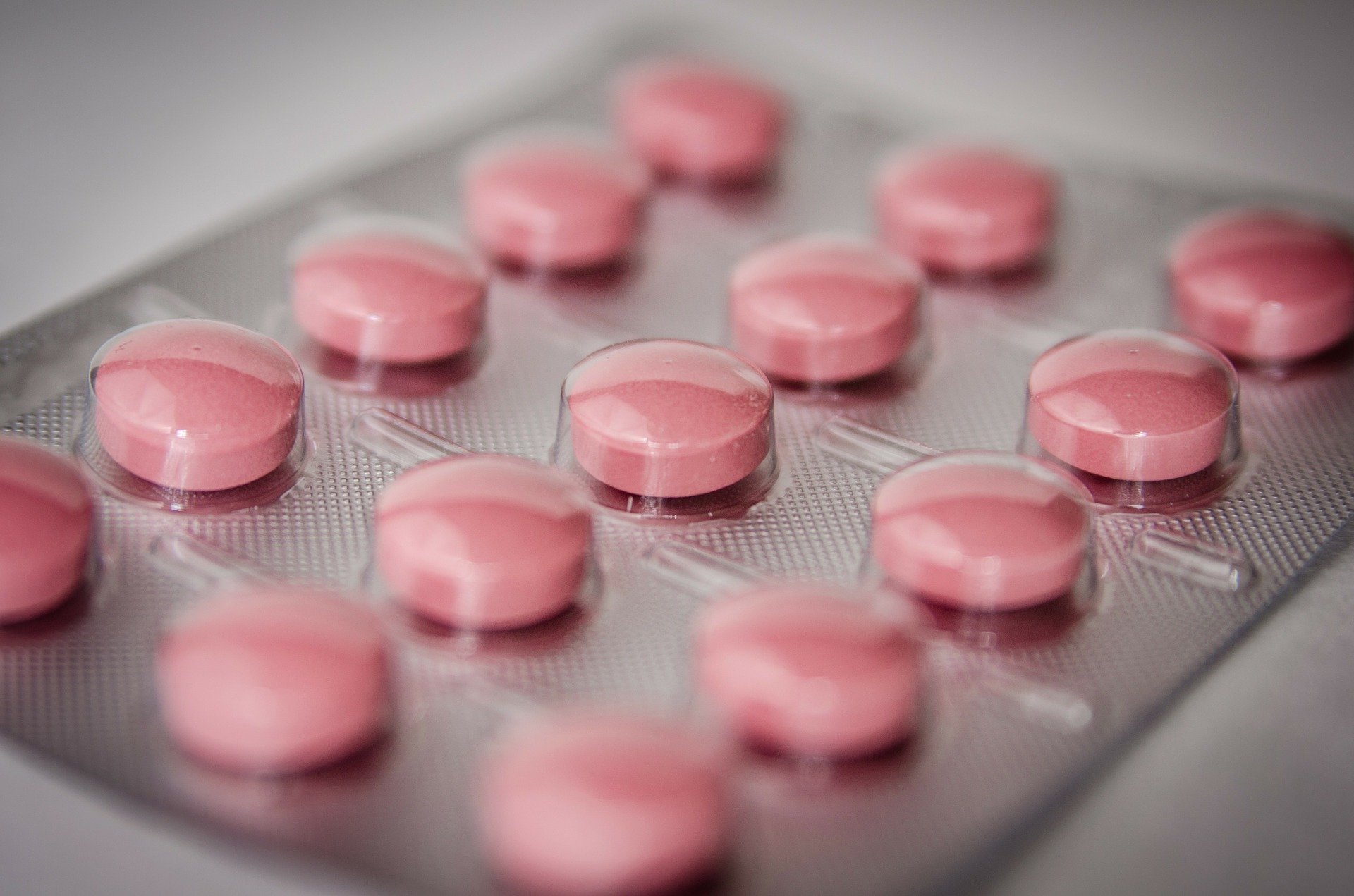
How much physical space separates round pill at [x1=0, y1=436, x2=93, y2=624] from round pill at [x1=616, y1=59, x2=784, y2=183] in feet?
→ 2.18

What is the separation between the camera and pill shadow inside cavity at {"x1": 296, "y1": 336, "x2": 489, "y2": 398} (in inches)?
43.8

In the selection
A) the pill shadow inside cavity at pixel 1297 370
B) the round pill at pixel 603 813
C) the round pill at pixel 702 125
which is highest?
the round pill at pixel 702 125

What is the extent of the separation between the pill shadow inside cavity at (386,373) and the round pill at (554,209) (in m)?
0.14

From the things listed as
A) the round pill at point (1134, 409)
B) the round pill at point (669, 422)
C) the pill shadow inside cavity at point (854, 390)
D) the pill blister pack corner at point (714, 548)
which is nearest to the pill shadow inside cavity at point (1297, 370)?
the pill blister pack corner at point (714, 548)

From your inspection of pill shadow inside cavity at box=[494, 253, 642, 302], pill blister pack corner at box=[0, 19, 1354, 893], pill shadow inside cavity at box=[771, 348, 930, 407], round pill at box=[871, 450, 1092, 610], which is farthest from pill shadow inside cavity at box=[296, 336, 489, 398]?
round pill at box=[871, 450, 1092, 610]

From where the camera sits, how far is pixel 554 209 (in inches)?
49.1

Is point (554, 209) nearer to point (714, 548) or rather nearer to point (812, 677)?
point (714, 548)

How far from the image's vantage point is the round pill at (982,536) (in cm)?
90

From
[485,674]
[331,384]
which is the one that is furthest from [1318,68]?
[485,674]

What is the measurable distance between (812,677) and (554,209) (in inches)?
22.6

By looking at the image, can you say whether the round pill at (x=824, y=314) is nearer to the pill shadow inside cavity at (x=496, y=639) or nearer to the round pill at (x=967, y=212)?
the round pill at (x=967, y=212)

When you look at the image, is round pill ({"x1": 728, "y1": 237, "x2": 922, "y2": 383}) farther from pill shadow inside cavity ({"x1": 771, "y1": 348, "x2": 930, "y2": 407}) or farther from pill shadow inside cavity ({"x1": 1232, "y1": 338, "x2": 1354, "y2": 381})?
A: pill shadow inside cavity ({"x1": 1232, "y1": 338, "x2": 1354, "y2": 381})

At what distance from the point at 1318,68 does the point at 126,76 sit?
1380mm

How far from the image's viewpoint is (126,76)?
1728mm
